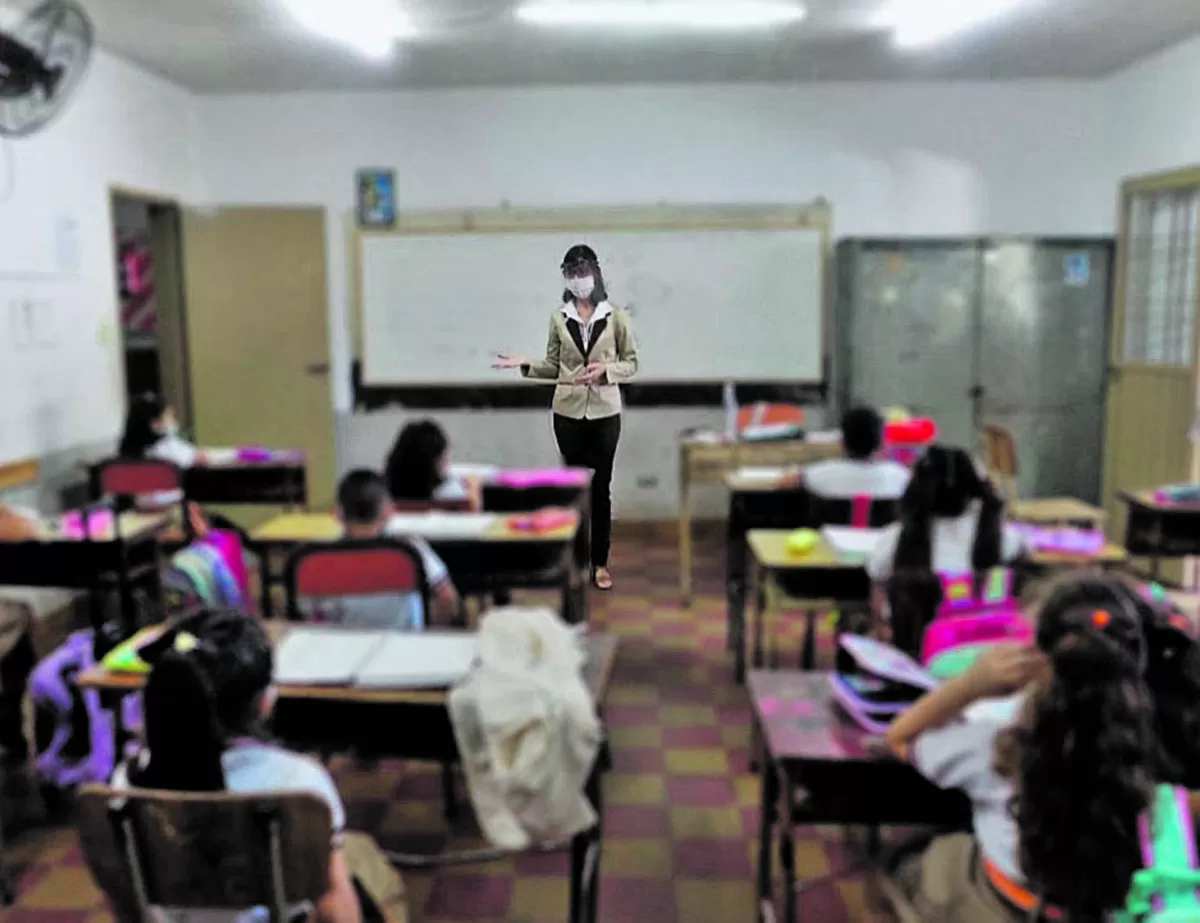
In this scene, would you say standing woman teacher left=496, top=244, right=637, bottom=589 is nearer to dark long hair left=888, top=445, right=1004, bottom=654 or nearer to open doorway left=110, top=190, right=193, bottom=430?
dark long hair left=888, top=445, right=1004, bottom=654

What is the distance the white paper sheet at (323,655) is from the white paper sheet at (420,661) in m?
0.03

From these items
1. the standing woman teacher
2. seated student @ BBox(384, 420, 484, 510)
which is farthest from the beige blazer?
seated student @ BBox(384, 420, 484, 510)

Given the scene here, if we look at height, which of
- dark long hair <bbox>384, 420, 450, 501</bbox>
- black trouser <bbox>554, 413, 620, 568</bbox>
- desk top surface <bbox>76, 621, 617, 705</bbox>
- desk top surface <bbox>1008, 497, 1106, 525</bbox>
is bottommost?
desk top surface <bbox>1008, 497, 1106, 525</bbox>

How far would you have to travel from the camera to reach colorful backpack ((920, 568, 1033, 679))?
2.38m

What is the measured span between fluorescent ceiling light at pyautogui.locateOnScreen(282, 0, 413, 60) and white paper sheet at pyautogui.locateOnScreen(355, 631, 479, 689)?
4.40ft

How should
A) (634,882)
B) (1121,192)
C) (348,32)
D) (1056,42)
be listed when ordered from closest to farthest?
(348,32) → (634,882) → (1056,42) → (1121,192)

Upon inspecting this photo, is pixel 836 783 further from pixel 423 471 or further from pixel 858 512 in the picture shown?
pixel 858 512

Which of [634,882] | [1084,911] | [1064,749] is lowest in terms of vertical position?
[634,882]

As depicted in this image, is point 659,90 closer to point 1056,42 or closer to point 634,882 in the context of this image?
point 1056,42

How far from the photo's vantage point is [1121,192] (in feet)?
22.0

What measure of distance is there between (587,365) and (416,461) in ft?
9.62

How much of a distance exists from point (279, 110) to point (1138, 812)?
4.43 m

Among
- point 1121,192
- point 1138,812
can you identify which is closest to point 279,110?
point 1138,812

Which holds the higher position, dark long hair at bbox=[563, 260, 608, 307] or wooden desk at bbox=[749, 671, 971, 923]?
dark long hair at bbox=[563, 260, 608, 307]
